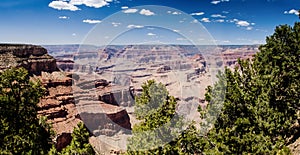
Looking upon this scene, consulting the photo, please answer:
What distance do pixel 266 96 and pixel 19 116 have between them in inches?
763

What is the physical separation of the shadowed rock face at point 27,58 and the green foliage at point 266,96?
241 ft

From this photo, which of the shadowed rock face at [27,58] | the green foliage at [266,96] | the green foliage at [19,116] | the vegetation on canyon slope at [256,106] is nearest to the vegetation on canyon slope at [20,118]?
the green foliage at [19,116]

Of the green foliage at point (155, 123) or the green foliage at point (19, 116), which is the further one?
the green foliage at point (155, 123)

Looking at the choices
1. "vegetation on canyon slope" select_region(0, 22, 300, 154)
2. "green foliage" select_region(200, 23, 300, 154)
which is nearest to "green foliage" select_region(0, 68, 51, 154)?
"vegetation on canyon slope" select_region(0, 22, 300, 154)

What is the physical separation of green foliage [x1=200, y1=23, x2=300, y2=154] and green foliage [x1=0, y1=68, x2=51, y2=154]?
39.9 feet

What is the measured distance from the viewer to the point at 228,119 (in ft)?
86.6

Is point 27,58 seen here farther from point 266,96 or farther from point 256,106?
point 266,96

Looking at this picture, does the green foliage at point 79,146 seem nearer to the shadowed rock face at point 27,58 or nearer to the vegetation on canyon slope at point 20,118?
the vegetation on canyon slope at point 20,118

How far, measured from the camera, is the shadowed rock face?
8776 cm

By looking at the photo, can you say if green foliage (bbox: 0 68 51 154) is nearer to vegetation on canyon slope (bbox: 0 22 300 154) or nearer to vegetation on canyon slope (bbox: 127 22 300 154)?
vegetation on canyon slope (bbox: 0 22 300 154)

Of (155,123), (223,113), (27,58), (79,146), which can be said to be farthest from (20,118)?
(27,58)

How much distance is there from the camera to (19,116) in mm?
19312

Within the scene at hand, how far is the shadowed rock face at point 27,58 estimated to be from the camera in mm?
87756

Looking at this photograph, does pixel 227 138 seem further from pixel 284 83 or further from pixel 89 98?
pixel 89 98
